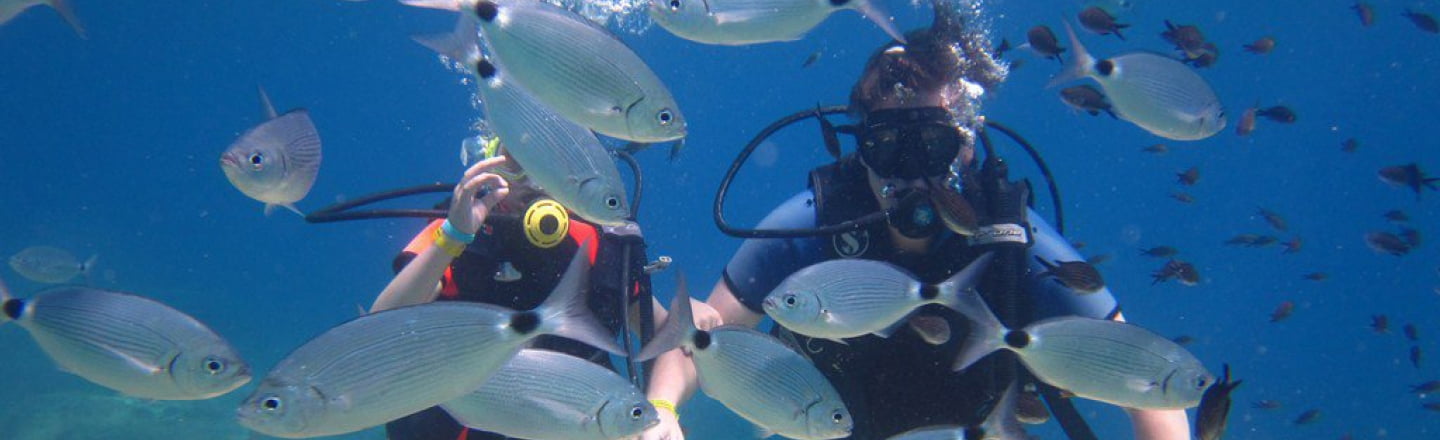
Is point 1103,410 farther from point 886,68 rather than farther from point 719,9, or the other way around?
point 719,9

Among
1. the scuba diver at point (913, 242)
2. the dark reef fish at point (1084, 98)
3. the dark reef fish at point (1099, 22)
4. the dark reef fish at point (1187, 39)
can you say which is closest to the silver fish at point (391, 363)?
the scuba diver at point (913, 242)

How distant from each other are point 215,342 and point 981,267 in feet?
7.15

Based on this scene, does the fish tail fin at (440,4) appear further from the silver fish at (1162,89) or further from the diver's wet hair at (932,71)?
the diver's wet hair at (932,71)

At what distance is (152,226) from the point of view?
56.2 meters

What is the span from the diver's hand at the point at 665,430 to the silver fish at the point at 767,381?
515mm

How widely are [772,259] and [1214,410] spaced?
6.84 ft

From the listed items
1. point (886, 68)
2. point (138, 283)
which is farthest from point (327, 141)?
point (886, 68)

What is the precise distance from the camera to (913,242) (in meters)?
3.54

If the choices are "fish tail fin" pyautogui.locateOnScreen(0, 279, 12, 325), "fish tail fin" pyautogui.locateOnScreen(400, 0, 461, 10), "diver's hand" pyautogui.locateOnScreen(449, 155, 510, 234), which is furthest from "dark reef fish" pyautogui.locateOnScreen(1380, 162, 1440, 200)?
"fish tail fin" pyautogui.locateOnScreen(0, 279, 12, 325)

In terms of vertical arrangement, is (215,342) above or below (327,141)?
below

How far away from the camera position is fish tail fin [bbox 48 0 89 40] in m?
2.08

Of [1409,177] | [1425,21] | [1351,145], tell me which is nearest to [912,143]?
[1409,177]

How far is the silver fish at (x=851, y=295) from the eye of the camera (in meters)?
2.21

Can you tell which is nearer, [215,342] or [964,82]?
[215,342]
